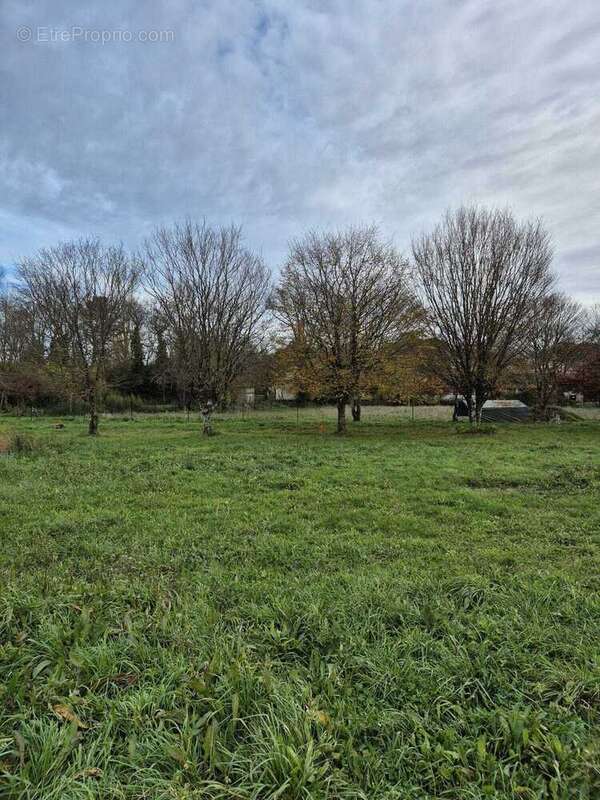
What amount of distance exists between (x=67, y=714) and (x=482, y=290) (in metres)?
18.6

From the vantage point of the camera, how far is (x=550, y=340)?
24188 mm

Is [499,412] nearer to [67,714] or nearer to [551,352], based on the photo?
[551,352]

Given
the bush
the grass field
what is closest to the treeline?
the bush

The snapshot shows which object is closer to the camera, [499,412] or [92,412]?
[92,412]

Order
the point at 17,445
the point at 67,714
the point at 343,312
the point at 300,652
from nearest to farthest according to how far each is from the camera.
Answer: the point at 67,714
the point at 300,652
the point at 17,445
the point at 343,312

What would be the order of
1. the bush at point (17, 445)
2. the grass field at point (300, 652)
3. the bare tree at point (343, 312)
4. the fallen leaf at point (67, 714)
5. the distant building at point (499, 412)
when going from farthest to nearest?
the distant building at point (499, 412)
the bare tree at point (343, 312)
the bush at point (17, 445)
the fallen leaf at point (67, 714)
the grass field at point (300, 652)

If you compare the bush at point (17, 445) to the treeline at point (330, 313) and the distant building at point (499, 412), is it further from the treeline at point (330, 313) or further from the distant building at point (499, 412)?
the distant building at point (499, 412)

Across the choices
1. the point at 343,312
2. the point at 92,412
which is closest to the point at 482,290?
the point at 343,312

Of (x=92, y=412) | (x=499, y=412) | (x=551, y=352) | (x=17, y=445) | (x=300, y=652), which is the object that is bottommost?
(x=300, y=652)

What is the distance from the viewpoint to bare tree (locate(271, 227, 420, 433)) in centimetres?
1652

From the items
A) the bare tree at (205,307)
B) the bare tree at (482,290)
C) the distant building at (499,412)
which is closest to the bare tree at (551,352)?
the distant building at (499,412)

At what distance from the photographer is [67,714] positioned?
6.40 ft

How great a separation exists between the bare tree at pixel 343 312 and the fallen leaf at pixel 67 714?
47.9 feet

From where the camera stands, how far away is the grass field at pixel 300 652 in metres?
1.70
